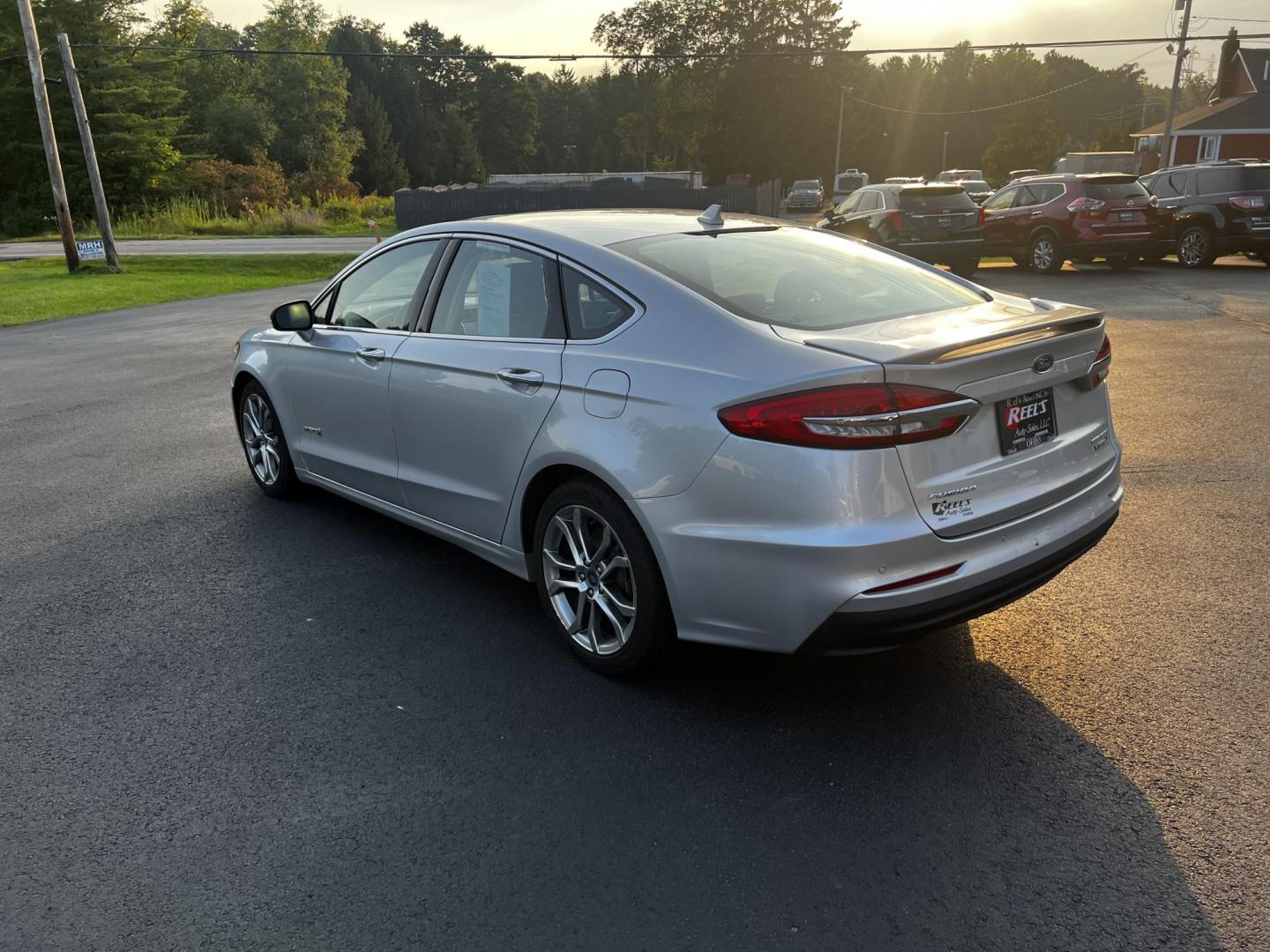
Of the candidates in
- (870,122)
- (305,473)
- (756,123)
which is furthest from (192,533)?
(870,122)

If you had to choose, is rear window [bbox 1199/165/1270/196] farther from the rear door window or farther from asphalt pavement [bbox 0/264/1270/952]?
the rear door window

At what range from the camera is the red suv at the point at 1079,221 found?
1772 cm

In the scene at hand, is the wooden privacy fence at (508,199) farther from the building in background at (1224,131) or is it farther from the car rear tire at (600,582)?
the car rear tire at (600,582)

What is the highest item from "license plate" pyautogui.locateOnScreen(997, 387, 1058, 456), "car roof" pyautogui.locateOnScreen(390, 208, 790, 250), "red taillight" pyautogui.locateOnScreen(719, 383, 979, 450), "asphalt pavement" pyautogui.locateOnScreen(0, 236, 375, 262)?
"car roof" pyautogui.locateOnScreen(390, 208, 790, 250)

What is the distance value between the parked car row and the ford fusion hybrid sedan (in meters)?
14.3

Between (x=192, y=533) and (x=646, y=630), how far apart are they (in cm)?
332

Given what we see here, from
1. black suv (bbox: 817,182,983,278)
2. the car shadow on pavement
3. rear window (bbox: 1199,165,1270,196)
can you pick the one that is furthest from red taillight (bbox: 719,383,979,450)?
rear window (bbox: 1199,165,1270,196)

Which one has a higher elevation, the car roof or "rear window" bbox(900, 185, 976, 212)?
the car roof

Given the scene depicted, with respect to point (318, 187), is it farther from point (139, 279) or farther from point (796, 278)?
point (796, 278)

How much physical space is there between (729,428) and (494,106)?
114m

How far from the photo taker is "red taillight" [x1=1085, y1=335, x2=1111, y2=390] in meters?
3.66

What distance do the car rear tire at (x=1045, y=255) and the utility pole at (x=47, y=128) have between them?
21783 millimetres

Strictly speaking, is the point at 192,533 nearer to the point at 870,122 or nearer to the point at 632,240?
the point at 632,240

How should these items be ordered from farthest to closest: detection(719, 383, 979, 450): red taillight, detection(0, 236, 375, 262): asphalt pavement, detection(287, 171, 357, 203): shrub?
detection(287, 171, 357, 203): shrub, detection(0, 236, 375, 262): asphalt pavement, detection(719, 383, 979, 450): red taillight
